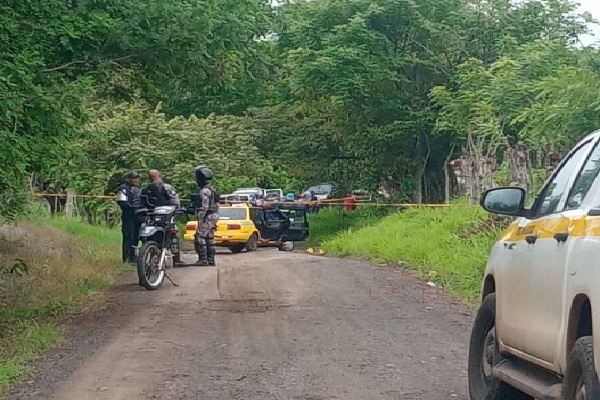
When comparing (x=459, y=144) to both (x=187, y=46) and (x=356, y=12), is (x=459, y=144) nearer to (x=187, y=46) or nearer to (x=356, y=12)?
(x=356, y=12)

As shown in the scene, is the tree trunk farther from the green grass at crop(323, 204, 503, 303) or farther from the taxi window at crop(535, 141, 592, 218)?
the taxi window at crop(535, 141, 592, 218)

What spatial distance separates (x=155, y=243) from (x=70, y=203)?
15553 millimetres

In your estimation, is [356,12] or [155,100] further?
[356,12]

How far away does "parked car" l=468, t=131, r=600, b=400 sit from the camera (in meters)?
4.73

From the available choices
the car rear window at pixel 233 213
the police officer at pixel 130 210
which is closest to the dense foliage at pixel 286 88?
the police officer at pixel 130 210

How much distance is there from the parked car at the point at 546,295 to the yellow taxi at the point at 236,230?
2132cm

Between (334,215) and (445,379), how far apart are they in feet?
99.8

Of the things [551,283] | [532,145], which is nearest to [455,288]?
[532,145]

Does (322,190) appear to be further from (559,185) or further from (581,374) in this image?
(581,374)

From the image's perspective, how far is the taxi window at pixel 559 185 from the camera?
6.14 meters

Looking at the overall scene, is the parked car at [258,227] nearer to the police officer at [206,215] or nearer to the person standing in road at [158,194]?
the police officer at [206,215]

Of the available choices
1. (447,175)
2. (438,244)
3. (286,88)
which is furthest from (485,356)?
(286,88)

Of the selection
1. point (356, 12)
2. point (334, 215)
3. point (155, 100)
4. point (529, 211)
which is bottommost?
point (334, 215)

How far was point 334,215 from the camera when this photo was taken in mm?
38719
